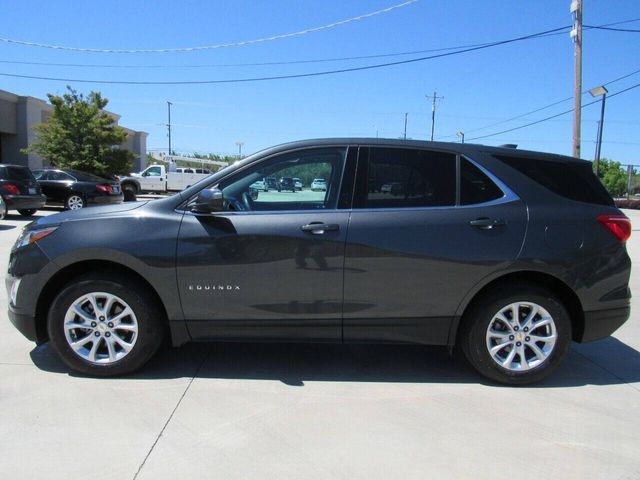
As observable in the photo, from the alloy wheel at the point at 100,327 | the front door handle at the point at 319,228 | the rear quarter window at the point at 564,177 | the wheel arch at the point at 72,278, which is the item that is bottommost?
the alloy wheel at the point at 100,327

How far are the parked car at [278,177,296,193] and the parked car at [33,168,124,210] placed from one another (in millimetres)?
15132

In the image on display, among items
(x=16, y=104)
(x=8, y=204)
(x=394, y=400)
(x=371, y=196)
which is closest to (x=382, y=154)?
(x=371, y=196)

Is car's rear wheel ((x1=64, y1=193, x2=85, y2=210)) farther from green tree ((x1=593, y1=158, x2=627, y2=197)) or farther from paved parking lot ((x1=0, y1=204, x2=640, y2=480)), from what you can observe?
green tree ((x1=593, y1=158, x2=627, y2=197))

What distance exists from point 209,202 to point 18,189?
1310cm

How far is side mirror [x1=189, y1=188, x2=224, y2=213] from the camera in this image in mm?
3676

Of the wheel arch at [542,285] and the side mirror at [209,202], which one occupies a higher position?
the side mirror at [209,202]

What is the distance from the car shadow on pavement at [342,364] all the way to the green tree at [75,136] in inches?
917

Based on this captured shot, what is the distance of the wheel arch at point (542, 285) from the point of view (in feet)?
12.8

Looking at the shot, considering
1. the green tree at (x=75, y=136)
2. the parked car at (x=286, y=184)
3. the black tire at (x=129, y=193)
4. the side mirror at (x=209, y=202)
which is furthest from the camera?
the black tire at (x=129, y=193)

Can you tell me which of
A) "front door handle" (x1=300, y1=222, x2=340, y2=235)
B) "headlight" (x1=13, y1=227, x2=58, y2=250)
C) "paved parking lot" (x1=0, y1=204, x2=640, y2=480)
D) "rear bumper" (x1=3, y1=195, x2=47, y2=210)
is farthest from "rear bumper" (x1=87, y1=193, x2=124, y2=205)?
"front door handle" (x1=300, y1=222, x2=340, y2=235)

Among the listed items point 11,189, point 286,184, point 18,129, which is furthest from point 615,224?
point 18,129

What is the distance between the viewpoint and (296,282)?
3758mm

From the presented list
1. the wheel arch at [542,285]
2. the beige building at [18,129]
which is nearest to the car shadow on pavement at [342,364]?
the wheel arch at [542,285]

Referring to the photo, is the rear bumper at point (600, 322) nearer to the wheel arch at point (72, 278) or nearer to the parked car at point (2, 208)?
the wheel arch at point (72, 278)
